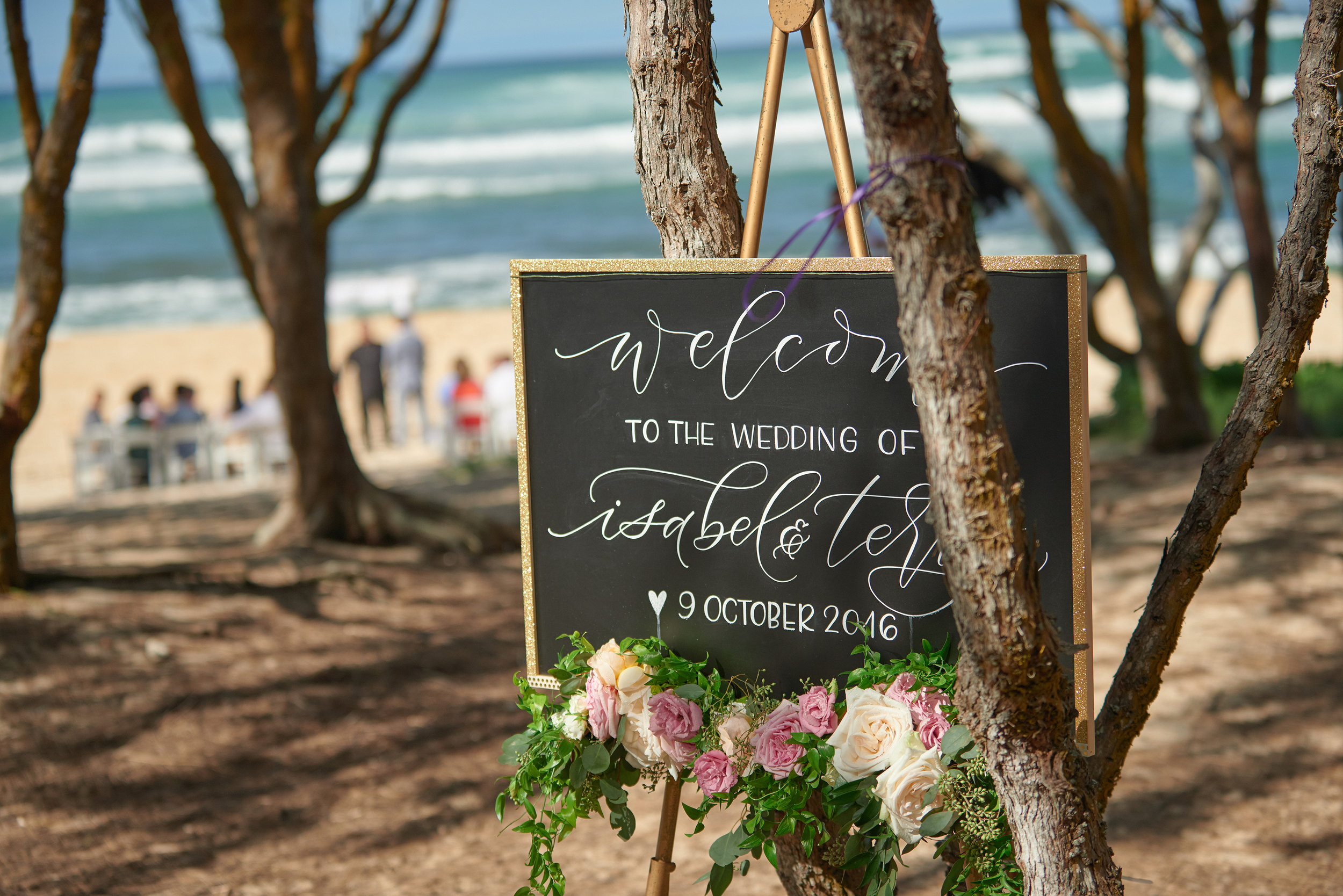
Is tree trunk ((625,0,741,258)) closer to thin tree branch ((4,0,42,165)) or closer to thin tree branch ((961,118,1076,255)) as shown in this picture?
thin tree branch ((4,0,42,165))

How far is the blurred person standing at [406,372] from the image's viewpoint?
12.1 m

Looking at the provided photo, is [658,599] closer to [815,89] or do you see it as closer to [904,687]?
[904,687]

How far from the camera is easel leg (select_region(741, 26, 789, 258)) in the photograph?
74.2 inches

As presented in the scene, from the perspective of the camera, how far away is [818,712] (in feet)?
6.01

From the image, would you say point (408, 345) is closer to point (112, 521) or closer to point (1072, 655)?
point (112, 521)

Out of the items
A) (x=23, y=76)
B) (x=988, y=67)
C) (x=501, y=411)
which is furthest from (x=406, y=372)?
(x=988, y=67)

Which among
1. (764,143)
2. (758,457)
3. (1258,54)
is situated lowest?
(758,457)

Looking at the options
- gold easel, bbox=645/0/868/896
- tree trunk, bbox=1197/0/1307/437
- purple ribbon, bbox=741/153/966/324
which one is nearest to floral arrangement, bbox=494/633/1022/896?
purple ribbon, bbox=741/153/966/324

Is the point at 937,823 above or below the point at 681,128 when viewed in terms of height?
below

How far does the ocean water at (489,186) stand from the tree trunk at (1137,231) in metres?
10.9

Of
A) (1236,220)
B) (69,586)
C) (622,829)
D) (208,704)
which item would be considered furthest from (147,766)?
(1236,220)

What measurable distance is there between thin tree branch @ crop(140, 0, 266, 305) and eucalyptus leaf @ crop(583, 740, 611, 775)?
4.83 meters

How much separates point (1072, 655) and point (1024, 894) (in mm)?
360

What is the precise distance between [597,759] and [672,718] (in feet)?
0.56
